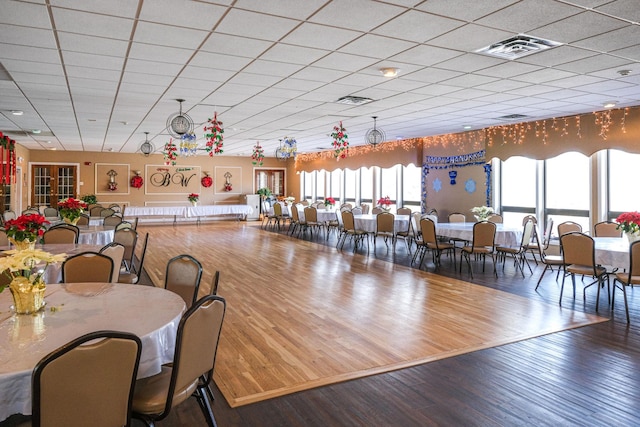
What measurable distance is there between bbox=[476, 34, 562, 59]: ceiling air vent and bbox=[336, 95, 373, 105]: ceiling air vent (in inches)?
103

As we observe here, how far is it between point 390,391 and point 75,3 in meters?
3.71

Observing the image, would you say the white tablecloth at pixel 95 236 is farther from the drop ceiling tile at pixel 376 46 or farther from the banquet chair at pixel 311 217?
the banquet chair at pixel 311 217

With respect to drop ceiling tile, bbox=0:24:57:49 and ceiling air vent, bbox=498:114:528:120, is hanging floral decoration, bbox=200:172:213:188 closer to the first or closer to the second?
ceiling air vent, bbox=498:114:528:120

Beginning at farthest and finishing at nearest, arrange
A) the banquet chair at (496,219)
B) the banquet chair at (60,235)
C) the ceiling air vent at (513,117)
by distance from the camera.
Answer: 1. the banquet chair at (496,219)
2. the ceiling air vent at (513,117)
3. the banquet chair at (60,235)

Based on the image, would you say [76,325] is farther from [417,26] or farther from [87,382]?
[417,26]

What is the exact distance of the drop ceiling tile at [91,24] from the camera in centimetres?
376

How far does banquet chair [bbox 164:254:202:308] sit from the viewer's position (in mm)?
3584

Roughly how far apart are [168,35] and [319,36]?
1.38 meters

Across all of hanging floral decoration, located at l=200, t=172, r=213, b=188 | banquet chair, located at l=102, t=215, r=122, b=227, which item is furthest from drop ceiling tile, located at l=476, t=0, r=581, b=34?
hanging floral decoration, located at l=200, t=172, r=213, b=188

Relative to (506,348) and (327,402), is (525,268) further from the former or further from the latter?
(327,402)

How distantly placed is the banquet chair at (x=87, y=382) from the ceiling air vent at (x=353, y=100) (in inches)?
226

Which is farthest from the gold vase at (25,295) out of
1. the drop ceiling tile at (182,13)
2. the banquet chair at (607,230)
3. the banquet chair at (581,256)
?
the banquet chair at (607,230)

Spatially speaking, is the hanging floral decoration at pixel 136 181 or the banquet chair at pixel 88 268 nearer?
the banquet chair at pixel 88 268

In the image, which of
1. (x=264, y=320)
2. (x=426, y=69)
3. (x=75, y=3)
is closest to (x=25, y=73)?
(x=75, y=3)
